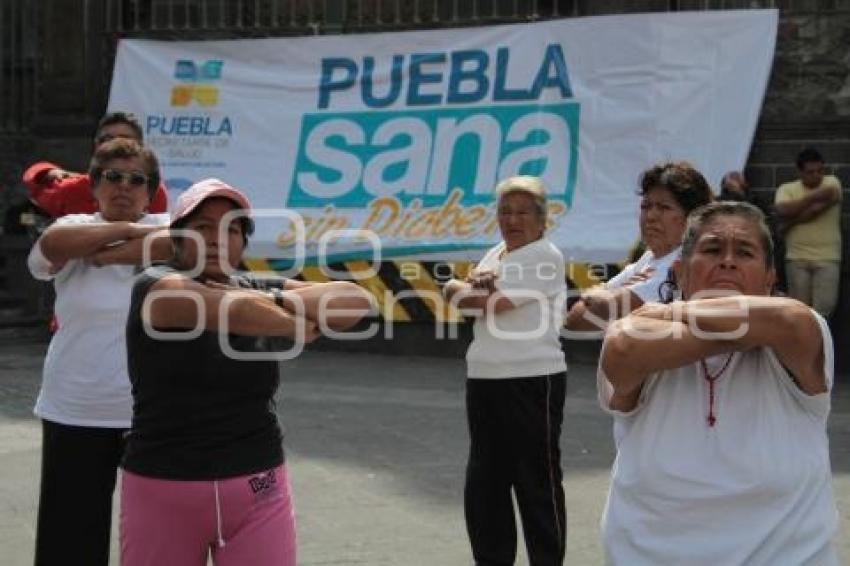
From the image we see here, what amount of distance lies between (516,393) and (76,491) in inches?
74.7

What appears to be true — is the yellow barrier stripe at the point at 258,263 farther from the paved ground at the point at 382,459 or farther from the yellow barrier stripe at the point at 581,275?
the yellow barrier stripe at the point at 581,275

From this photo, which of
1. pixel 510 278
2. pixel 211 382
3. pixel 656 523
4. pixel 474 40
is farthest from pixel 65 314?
pixel 474 40

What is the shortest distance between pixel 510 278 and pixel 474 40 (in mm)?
7546

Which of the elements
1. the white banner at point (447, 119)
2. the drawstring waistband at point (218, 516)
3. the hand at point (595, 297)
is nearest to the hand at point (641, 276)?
the hand at point (595, 297)

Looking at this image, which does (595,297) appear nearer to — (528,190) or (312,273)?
(528,190)

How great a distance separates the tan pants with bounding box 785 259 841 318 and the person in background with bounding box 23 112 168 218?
26.2 ft

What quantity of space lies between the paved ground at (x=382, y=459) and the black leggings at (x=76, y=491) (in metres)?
1.46

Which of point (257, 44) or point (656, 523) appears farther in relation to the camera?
point (257, 44)

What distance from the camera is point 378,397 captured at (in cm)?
1127

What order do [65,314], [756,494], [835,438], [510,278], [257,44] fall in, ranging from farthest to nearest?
[257,44] < [835,438] < [510,278] < [65,314] < [756,494]

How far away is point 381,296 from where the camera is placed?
535 inches

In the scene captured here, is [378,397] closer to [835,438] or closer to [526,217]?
[835,438]

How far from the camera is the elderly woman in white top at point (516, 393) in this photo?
612 cm

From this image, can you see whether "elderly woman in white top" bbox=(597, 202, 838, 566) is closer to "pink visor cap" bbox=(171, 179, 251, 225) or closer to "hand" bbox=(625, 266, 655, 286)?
"pink visor cap" bbox=(171, 179, 251, 225)
